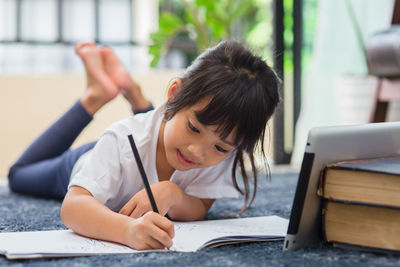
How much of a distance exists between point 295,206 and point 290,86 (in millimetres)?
1786

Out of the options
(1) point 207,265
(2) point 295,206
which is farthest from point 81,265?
(2) point 295,206

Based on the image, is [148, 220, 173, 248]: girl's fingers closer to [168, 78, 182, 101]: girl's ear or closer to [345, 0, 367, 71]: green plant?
[168, 78, 182, 101]: girl's ear

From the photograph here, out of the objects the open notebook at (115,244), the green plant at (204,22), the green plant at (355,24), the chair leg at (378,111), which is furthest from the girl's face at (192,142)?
the green plant at (204,22)

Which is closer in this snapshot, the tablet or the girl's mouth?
the tablet

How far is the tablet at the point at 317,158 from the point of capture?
25.5 inches

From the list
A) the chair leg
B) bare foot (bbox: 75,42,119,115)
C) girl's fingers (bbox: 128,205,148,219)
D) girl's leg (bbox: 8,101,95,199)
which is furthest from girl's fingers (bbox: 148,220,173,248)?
the chair leg

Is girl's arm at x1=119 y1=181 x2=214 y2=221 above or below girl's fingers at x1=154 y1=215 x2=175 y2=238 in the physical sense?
below

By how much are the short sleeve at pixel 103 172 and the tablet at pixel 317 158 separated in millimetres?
294

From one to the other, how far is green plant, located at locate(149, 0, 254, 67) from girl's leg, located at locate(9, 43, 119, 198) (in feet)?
4.52

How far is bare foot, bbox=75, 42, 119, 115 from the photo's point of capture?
1.36 m

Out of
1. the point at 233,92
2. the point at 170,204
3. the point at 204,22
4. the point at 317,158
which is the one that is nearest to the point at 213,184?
the point at 170,204

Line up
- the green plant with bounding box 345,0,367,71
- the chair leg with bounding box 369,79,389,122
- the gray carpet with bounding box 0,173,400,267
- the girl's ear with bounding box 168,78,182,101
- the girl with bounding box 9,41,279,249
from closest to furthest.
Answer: the gray carpet with bounding box 0,173,400,267
the girl with bounding box 9,41,279,249
the girl's ear with bounding box 168,78,182,101
the chair leg with bounding box 369,79,389,122
the green plant with bounding box 345,0,367,71

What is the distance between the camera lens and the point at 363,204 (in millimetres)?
642

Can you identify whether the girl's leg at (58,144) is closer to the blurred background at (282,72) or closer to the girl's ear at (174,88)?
the girl's ear at (174,88)
